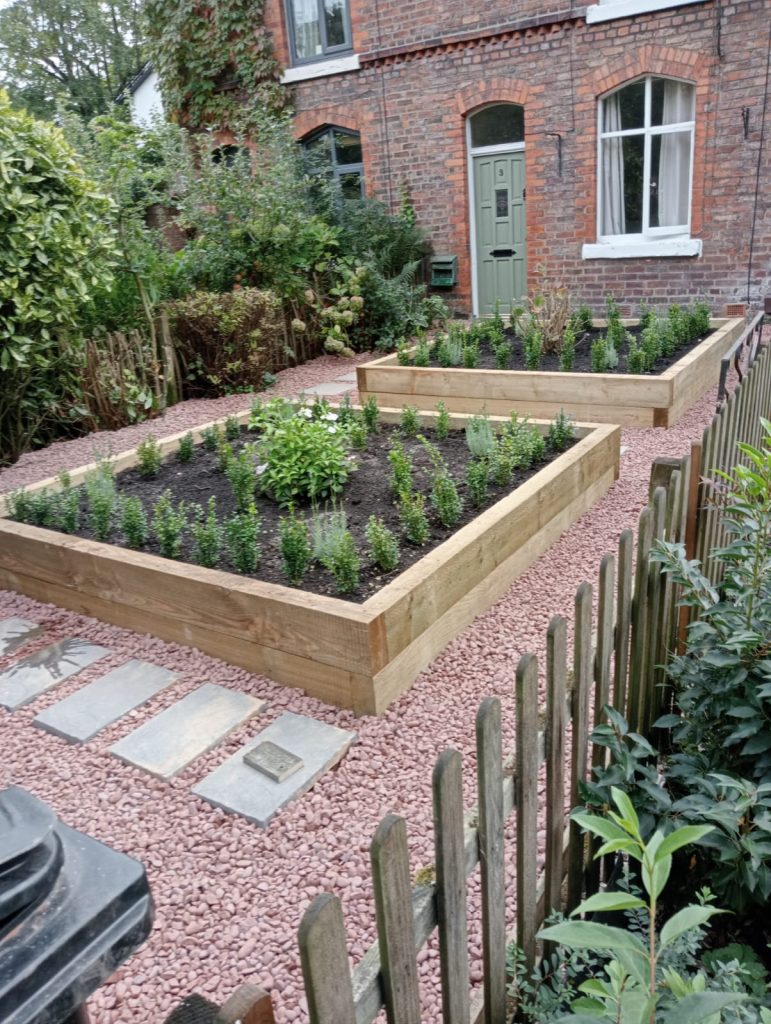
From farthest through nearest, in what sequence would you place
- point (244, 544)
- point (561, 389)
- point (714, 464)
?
1. point (561, 389)
2. point (244, 544)
3. point (714, 464)

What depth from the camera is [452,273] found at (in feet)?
39.1

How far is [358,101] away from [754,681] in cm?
1215

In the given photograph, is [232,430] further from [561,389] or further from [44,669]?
[561,389]

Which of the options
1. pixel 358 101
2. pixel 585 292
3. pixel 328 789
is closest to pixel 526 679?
pixel 328 789

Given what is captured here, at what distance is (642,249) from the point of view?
10.5 meters

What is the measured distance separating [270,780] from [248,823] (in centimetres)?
19

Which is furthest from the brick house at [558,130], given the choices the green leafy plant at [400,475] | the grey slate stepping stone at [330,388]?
the green leafy plant at [400,475]

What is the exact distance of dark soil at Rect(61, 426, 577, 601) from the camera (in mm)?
3682

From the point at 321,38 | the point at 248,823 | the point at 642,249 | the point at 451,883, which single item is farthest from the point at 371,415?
the point at 321,38

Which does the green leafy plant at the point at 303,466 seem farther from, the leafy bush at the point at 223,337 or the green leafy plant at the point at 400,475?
the leafy bush at the point at 223,337

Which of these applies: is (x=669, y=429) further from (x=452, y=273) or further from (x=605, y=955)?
(x=452, y=273)

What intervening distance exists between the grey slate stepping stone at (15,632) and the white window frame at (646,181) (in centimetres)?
918

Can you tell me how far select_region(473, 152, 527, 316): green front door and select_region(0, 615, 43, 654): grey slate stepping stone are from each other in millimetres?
8982

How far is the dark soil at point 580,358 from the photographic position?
7.06m
